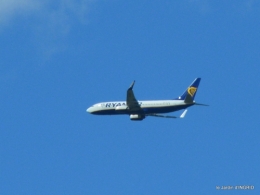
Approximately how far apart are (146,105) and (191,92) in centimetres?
775

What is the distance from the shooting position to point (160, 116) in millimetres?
132500

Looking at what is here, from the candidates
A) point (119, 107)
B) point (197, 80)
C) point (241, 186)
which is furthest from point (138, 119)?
point (241, 186)

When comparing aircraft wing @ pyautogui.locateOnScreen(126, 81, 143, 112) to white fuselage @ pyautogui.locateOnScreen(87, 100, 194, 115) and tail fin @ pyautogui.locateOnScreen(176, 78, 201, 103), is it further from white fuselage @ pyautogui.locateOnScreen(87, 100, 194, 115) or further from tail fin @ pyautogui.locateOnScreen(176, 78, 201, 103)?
tail fin @ pyautogui.locateOnScreen(176, 78, 201, 103)

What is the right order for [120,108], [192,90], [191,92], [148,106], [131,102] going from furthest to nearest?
[120,108] → [192,90] → [191,92] → [148,106] → [131,102]

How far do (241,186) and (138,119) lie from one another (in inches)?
1821

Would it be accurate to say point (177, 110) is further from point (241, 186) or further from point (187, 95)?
point (241, 186)

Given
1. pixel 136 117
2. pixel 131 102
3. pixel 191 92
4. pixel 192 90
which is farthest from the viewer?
pixel 136 117

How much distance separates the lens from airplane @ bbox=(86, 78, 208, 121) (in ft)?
401

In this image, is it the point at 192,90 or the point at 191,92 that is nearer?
the point at 191,92

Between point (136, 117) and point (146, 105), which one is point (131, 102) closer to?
point (146, 105)

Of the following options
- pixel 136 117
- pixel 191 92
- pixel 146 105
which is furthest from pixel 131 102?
pixel 191 92

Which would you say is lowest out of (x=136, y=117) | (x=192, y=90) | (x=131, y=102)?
(x=136, y=117)

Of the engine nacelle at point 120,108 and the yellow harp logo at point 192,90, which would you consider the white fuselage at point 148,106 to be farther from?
the yellow harp logo at point 192,90

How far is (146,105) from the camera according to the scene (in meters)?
125
